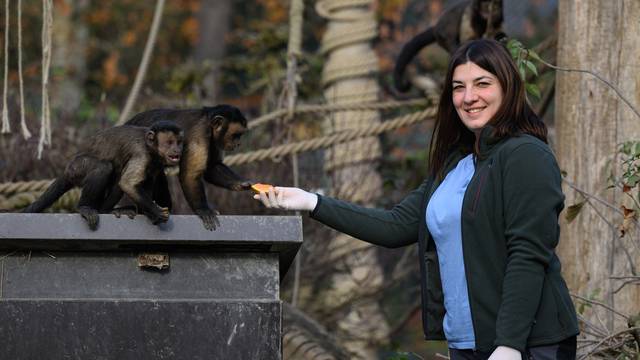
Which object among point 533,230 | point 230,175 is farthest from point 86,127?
point 533,230

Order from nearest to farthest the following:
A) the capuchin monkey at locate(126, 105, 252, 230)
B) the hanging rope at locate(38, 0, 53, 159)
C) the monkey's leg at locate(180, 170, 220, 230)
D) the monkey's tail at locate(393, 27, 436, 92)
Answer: the monkey's leg at locate(180, 170, 220, 230) → the capuchin monkey at locate(126, 105, 252, 230) → the hanging rope at locate(38, 0, 53, 159) → the monkey's tail at locate(393, 27, 436, 92)

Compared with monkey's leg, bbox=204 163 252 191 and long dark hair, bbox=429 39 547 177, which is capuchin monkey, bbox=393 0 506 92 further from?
long dark hair, bbox=429 39 547 177

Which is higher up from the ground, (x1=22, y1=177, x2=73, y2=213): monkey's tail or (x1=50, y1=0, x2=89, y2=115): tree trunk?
(x1=50, y1=0, x2=89, y2=115): tree trunk

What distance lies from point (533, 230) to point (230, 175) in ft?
4.73

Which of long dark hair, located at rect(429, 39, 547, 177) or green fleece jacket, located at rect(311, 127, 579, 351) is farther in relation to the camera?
long dark hair, located at rect(429, 39, 547, 177)

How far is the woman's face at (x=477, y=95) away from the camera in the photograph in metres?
2.73

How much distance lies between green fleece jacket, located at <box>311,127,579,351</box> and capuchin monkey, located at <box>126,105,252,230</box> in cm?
109

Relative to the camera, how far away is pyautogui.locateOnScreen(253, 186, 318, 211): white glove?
2.95 m

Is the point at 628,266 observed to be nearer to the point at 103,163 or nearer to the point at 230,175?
the point at 230,175

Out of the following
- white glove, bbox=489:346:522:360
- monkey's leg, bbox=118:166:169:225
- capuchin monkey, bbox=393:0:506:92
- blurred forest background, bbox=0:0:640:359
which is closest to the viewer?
white glove, bbox=489:346:522:360

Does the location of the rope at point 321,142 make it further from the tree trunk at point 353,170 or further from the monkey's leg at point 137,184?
the monkey's leg at point 137,184

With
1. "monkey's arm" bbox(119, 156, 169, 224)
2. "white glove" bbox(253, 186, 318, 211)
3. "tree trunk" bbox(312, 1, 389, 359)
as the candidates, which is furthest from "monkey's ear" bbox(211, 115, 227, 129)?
"tree trunk" bbox(312, 1, 389, 359)

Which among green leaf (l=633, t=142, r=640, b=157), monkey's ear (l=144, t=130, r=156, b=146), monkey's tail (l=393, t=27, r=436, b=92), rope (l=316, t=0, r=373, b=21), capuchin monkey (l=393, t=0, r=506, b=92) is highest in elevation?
rope (l=316, t=0, r=373, b=21)

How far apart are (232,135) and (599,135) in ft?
4.97
